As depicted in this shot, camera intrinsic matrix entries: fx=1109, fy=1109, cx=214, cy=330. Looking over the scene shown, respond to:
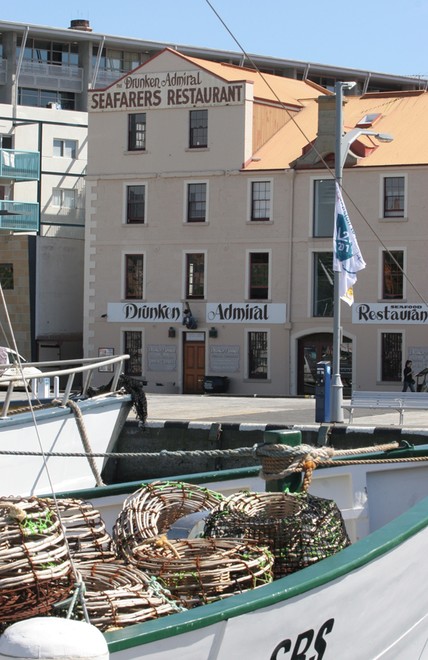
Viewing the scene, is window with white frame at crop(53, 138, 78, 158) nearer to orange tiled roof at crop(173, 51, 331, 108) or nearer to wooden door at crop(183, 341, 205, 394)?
orange tiled roof at crop(173, 51, 331, 108)

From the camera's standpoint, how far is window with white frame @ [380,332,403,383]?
38.5 metres

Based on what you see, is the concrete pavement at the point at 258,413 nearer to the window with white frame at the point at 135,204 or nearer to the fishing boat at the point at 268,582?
the fishing boat at the point at 268,582

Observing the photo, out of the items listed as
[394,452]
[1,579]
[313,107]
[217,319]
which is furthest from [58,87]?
[1,579]

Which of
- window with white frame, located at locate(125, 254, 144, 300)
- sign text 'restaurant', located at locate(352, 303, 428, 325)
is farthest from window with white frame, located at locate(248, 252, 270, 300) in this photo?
window with white frame, located at locate(125, 254, 144, 300)

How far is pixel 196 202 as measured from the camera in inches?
1628

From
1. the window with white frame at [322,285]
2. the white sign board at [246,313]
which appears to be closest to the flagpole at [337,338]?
the window with white frame at [322,285]

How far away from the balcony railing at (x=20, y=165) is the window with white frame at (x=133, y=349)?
357 inches

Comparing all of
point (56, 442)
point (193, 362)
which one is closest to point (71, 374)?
point (56, 442)

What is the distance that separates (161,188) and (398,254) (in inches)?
368

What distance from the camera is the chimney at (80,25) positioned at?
65688mm

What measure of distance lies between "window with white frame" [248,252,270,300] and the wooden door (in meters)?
2.71

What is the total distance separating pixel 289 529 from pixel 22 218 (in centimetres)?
4195

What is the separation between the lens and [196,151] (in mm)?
41125

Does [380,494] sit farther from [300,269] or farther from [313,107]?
[313,107]
